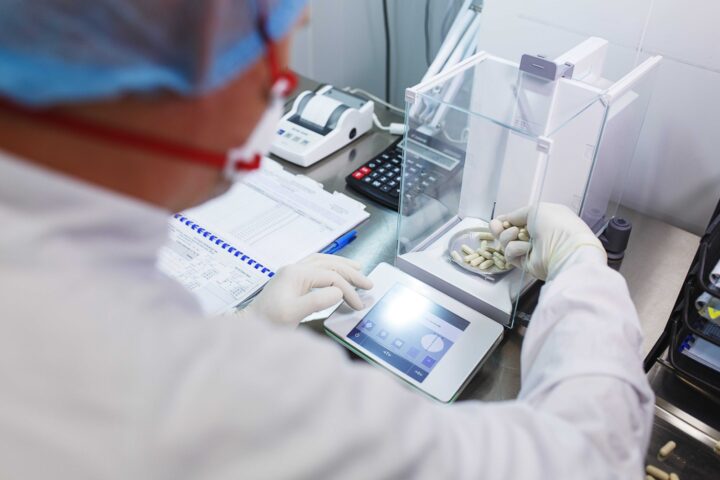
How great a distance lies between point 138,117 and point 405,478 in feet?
0.99

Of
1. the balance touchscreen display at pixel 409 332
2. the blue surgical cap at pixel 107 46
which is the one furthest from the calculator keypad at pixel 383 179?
the blue surgical cap at pixel 107 46

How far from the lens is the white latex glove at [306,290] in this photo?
2.70 feet

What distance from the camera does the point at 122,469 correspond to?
1.21 ft

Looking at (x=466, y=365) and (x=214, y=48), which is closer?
(x=214, y=48)

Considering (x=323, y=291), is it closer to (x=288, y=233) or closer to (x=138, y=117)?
(x=288, y=233)

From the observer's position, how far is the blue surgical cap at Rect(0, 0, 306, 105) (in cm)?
35

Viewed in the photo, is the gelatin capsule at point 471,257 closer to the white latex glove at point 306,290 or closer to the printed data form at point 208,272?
the white latex glove at point 306,290

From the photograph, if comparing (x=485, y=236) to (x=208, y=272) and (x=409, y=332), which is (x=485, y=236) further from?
(x=208, y=272)

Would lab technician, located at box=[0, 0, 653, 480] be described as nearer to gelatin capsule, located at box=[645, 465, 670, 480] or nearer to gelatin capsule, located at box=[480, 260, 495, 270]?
gelatin capsule, located at box=[645, 465, 670, 480]

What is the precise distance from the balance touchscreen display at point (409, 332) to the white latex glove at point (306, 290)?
4 cm

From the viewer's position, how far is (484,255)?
91cm

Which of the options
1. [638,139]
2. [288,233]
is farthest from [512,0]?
[288,233]

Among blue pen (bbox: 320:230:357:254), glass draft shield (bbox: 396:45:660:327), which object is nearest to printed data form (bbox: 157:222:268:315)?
blue pen (bbox: 320:230:357:254)

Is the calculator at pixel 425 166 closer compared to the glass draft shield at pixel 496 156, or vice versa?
the glass draft shield at pixel 496 156
